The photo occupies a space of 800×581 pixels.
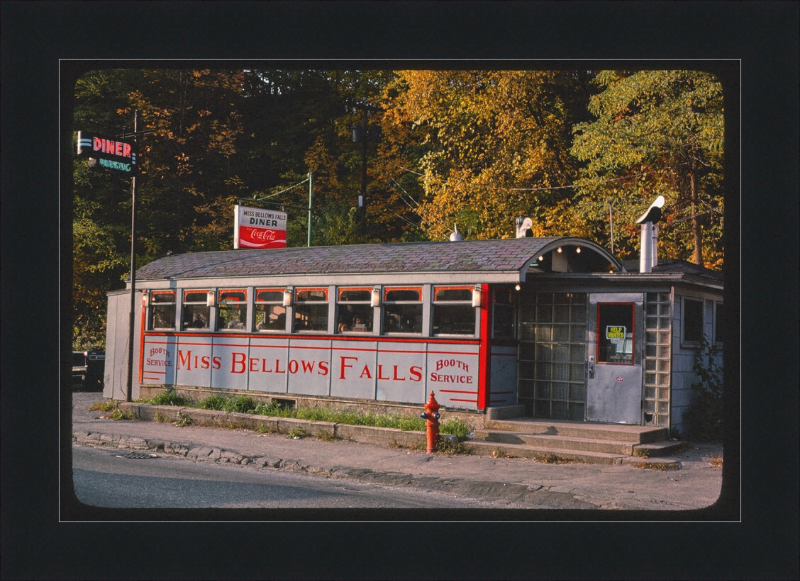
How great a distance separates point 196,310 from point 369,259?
4.95 meters

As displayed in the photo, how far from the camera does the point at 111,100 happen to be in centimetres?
2850

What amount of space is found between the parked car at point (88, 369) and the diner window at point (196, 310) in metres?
8.53

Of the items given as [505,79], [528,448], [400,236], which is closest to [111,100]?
[400,236]

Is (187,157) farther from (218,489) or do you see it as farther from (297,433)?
(218,489)

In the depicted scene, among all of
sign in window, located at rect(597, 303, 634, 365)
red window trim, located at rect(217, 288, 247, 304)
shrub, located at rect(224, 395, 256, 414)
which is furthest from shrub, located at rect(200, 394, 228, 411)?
sign in window, located at rect(597, 303, 634, 365)

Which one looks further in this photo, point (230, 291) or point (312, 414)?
point (230, 291)

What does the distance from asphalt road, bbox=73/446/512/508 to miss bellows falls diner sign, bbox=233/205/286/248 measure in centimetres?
1061

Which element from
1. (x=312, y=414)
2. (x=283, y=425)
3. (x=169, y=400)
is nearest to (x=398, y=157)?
(x=169, y=400)

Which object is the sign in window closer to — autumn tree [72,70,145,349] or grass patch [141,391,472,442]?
grass patch [141,391,472,442]

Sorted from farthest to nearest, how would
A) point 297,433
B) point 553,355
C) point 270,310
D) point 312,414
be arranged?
point 270,310
point 312,414
point 553,355
point 297,433

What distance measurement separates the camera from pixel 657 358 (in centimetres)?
1399

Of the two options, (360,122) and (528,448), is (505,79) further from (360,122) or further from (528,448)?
(528,448)

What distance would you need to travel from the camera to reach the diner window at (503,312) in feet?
49.5

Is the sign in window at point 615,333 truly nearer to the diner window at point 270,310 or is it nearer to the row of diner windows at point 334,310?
the row of diner windows at point 334,310
